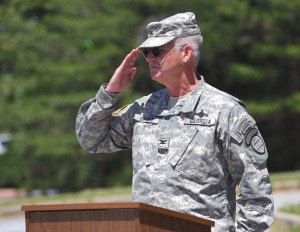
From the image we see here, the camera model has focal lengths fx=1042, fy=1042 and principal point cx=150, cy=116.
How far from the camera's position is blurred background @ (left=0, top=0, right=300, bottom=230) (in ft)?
84.9

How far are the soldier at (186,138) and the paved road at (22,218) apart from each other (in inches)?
413

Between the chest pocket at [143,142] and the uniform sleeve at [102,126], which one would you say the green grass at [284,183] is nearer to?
the uniform sleeve at [102,126]

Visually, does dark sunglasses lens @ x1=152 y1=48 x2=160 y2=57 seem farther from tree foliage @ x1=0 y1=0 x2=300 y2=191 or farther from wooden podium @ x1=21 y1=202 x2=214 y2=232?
tree foliage @ x1=0 y1=0 x2=300 y2=191

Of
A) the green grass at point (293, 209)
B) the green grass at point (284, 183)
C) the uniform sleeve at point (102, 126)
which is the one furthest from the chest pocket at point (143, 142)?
the green grass at point (284, 183)

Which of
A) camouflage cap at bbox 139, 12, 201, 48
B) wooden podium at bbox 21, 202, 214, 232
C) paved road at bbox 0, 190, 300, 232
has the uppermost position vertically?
camouflage cap at bbox 139, 12, 201, 48

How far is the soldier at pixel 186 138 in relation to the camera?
4.18m

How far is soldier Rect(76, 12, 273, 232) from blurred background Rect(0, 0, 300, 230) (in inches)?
797

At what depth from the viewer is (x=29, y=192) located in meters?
29.1

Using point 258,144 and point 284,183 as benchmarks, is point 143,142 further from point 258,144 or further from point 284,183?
point 284,183

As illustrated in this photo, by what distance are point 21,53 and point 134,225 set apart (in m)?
25.0

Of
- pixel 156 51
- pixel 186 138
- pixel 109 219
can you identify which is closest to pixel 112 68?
pixel 156 51

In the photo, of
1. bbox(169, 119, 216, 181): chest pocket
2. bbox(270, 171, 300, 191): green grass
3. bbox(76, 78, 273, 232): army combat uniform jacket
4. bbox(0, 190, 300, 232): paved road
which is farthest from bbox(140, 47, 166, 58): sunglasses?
bbox(270, 171, 300, 191): green grass

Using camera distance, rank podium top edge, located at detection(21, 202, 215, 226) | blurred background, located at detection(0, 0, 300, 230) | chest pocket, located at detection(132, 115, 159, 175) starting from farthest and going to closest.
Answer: blurred background, located at detection(0, 0, 300, 230) < chest pocket, located at detection(132, 115, 159, 175) < podium top edge, located at detection(21, 202, 215, 226)

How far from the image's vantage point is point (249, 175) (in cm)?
418
